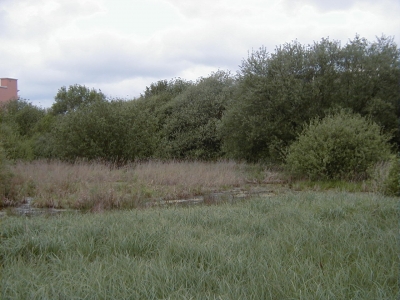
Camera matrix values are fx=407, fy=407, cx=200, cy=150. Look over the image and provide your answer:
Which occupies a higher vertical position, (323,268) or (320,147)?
(320,147)

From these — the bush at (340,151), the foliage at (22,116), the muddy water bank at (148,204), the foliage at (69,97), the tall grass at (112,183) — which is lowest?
the muddy water bank at (148,204)

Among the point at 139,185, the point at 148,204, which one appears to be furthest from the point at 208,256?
the point at 139,185

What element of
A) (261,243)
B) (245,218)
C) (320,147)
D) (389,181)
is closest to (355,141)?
(320,147)

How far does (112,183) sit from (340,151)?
28.6ft

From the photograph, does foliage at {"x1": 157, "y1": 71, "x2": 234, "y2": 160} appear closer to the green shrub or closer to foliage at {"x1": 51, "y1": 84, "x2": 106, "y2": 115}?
foliage at {"x1": 51, "y1": 84, "x2": 106, "y2": 115}

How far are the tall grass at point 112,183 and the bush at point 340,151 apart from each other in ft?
9.34

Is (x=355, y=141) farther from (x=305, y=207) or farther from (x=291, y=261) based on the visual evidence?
(x=291, y=261)

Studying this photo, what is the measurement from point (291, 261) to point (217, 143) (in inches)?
938

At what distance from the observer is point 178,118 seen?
29797mm

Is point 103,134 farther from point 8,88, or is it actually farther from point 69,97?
point 8,88

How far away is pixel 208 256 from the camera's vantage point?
504cm

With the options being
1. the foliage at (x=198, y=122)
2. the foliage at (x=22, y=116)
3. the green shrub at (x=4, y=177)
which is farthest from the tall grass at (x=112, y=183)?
the foliage at (x=22, y=116)

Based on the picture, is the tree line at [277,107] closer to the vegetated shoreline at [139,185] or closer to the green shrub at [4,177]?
the vegetated shoreline at [139,185]

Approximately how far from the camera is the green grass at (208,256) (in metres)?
4.12
